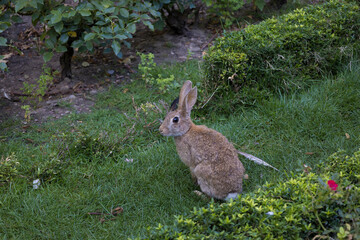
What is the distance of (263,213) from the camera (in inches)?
116

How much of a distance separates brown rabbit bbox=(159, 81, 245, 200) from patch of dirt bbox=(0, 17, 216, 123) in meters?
2.52

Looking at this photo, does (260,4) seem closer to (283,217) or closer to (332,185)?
(332,185)

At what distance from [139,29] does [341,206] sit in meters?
7.31

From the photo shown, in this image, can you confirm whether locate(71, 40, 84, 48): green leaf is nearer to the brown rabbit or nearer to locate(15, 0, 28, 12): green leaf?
locate(15, 0, 28, 12): green leaf

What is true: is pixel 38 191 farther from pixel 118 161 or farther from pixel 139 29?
pixel 139 29

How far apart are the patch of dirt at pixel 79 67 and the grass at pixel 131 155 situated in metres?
0.49

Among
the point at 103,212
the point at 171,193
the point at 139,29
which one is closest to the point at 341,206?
the point at 171,193

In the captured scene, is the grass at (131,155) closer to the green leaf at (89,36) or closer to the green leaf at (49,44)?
the green leaf at (89,36)

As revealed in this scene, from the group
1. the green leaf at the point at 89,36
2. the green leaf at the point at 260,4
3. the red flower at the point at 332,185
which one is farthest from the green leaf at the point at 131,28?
the red flower at the point at 332,185

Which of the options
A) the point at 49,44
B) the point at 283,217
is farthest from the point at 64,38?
the point at 283,217

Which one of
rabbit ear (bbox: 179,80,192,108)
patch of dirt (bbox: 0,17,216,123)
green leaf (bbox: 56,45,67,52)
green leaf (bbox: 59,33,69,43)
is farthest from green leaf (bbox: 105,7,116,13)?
rabbit ear (bbox: 179,80,192,108)

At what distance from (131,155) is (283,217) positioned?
269 centimetres

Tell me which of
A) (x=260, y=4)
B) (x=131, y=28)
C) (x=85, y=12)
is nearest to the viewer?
(x=85, y=12)

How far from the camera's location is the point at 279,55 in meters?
5.94
